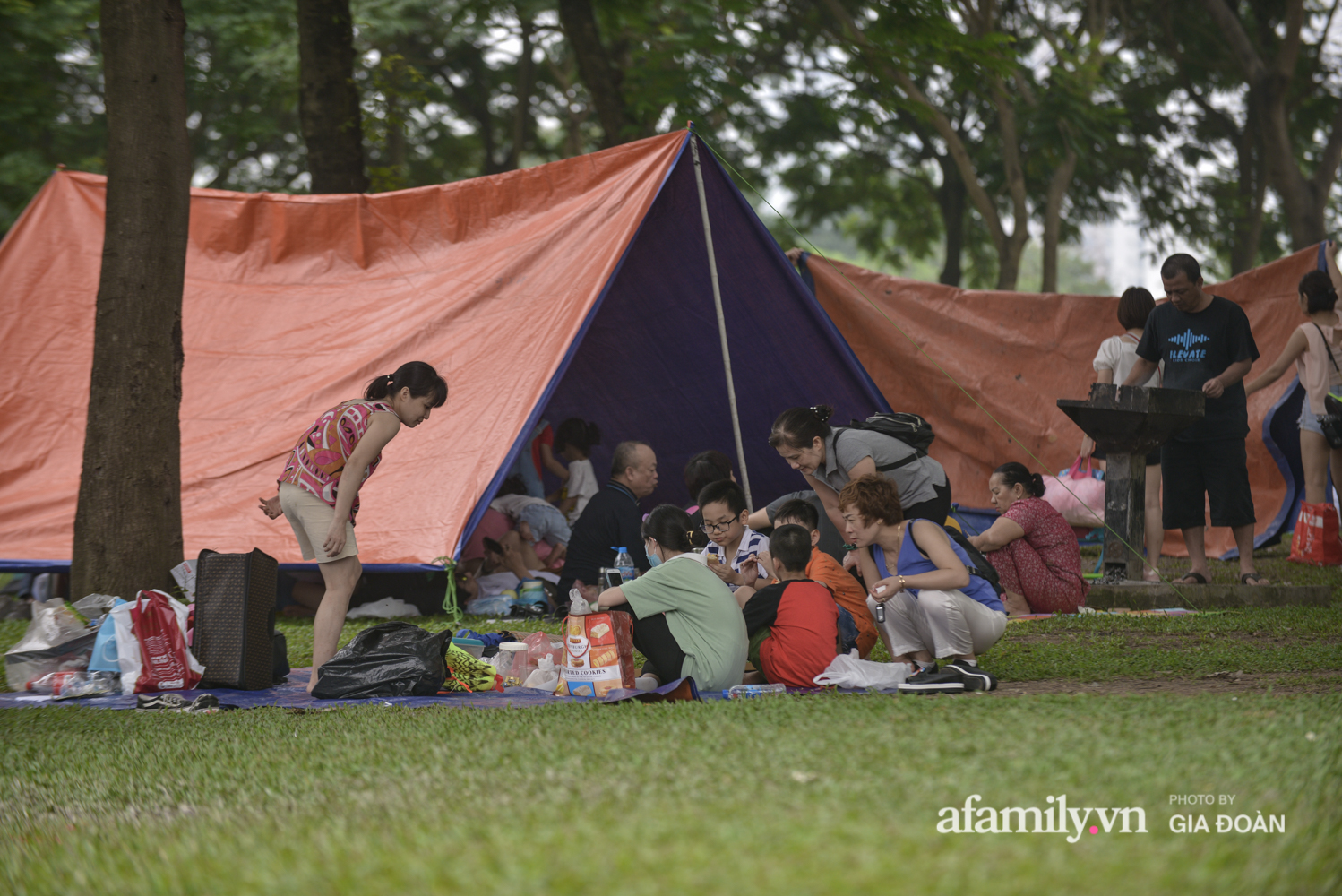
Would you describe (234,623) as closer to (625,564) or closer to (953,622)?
(625,564)

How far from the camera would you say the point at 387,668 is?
4.19 meters

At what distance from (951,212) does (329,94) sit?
32.4ft

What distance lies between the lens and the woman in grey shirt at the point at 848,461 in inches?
189

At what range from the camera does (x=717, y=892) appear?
66.9 inches

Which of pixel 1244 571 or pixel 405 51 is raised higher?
pixel 405 51

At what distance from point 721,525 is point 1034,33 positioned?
12.2 meters

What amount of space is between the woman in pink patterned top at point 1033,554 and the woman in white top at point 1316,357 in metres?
1.59

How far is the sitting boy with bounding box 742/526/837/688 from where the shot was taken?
13.3ft

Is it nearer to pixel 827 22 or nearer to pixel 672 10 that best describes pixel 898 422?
pixel 672 10

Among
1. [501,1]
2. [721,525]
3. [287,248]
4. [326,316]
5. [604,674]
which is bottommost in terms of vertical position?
[604,674]

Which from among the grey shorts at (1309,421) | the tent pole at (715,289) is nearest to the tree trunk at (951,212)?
the grey shorts at (1309,421)

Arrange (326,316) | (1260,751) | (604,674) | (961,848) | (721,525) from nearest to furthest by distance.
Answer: (961,848)
(1260,751)
(604,674)
(721,525)
(326,316)

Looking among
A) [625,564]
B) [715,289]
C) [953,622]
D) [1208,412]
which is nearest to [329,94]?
[715,289]

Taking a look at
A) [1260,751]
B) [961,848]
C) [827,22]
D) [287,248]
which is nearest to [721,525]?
[1260,751]
